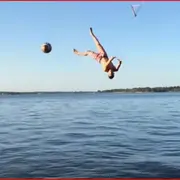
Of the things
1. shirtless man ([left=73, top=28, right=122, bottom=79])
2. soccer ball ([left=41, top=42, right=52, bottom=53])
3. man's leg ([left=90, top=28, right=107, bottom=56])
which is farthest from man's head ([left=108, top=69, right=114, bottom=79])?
soccer ball ([left=41, top=42, right=52, bottom=53])

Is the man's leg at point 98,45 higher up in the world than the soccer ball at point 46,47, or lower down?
lower down

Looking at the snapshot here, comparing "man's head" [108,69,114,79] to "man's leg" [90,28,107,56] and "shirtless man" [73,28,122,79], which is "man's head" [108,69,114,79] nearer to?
"shirtless man" [73,28,122,79]

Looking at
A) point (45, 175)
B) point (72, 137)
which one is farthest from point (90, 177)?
point (72, 137)

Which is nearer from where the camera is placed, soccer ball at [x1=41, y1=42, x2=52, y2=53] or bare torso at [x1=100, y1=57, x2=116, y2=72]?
bare torso at [x1=100, y1=57, x2=116, y2=72]

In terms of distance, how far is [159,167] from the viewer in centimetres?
1509

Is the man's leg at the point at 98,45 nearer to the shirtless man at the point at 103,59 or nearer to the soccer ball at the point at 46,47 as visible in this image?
the shirtless man at the point at 103,59

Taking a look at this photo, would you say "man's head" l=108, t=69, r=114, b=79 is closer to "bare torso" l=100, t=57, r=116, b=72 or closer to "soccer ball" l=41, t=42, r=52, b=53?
"bare torso" l=100, t=57, r=116, b=72

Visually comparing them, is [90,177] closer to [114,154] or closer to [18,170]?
[18,170]

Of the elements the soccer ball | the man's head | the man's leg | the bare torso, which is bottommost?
the man's head

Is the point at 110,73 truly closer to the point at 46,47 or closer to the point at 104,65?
the point at 104,65

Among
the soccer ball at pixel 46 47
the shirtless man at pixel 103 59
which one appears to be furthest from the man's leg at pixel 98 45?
the soccer ball at pixel 46 47

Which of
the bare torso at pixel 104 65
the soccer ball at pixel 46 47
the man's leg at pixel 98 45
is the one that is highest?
the soccer ball at pixel 46 47

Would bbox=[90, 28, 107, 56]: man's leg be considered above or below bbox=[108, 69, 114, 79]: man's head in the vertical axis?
above

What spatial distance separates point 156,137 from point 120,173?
9.79 meters
